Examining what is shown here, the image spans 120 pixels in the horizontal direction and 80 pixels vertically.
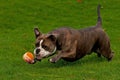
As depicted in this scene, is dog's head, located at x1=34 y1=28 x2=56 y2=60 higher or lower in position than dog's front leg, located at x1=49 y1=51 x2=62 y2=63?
higher

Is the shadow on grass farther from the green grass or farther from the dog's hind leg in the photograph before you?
the dog's hind leg

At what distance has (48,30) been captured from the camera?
20594mm

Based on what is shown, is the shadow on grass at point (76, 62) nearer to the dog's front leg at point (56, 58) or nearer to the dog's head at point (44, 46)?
the dog's front leg at point (56, 58)

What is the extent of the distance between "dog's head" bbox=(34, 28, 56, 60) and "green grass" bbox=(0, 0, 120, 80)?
0.40m

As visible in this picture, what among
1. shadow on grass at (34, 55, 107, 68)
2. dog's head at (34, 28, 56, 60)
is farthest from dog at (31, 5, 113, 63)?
shadow on grass at (34, 55, 107, 68)

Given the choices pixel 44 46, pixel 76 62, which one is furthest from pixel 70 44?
pixel 76 62

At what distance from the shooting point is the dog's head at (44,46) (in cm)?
1061

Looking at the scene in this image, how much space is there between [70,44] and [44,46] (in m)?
0.83

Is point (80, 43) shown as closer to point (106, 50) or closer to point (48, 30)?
point (106, 50)

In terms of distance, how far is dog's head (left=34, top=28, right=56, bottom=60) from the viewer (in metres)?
10.6

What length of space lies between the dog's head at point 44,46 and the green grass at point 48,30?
40 centimetres

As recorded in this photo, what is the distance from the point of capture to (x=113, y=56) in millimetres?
12445

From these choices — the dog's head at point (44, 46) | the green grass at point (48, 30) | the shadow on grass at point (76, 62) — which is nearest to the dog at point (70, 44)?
the dog's head at point (44, 46)

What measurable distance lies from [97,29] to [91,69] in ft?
5.94
